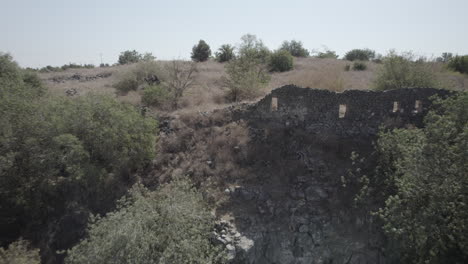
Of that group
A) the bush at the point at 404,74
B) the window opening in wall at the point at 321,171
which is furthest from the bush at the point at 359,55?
the window opening in wall at the point at 321,171

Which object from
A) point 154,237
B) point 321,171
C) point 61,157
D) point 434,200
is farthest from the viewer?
point 321,171

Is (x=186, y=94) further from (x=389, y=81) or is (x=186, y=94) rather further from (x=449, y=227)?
(x=449, y=227)

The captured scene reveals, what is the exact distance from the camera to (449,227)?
672 centimetres

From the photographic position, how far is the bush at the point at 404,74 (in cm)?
1446

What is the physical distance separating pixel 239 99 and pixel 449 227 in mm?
12043

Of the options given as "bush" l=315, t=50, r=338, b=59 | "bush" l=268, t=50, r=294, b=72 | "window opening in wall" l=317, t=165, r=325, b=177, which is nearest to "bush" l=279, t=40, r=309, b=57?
"bush" l=315, t=50, r=338, b=59

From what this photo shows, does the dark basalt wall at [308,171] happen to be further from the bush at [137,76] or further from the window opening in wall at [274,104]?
the bush at [137,76]

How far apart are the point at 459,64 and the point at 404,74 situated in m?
8.97

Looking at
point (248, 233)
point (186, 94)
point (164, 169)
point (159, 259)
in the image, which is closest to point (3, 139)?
point (164, 169)

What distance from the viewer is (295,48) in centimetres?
3944

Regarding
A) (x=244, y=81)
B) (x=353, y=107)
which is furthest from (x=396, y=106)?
(x=244, y=81)

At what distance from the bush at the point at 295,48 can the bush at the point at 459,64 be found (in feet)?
64.4

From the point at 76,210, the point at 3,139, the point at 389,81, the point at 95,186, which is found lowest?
the point at 76,210

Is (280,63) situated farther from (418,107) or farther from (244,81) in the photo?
(418,107)
